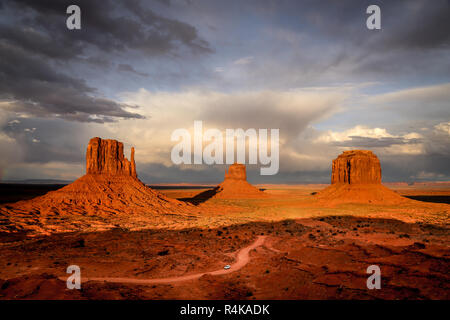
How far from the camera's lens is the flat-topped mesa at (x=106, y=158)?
39.5 m

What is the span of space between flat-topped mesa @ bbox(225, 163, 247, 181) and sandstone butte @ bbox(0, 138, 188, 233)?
188ft

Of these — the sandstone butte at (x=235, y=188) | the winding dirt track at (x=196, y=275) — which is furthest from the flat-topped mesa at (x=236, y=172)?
the winding dirt track at (x=196, y=275)

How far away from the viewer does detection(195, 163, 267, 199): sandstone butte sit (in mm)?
92312

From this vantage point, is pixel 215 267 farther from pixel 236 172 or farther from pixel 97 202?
pixel 236 172

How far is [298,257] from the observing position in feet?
52.6

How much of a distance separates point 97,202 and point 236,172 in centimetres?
7098

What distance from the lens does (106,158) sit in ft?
133

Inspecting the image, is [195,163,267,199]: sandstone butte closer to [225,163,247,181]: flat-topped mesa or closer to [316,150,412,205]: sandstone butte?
[225,163,247,181]: flat-topped mesa

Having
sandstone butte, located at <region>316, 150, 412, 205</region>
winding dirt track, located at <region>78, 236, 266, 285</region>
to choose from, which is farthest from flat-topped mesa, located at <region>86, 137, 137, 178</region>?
sandstone butte, located at <region>316, 150, 412, 205</region>

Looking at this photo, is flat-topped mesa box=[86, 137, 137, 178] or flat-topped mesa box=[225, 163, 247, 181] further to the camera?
flat-topped mesa box=[225, 163, 247, 181]

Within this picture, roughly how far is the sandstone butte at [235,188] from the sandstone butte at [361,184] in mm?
30578

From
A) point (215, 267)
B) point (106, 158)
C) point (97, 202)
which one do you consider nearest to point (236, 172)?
point (106, 158)
